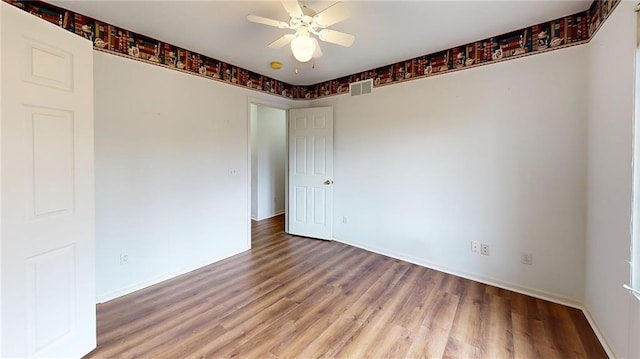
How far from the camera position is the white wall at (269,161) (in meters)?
5.30

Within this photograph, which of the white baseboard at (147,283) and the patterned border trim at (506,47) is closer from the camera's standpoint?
the patterned border trim at (506,47)

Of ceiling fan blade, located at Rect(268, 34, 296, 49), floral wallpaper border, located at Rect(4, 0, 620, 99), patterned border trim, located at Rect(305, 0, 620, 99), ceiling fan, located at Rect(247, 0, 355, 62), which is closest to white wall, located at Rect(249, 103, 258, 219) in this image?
floral wallpaper border, located at Rect(4, 0, 620, 99)

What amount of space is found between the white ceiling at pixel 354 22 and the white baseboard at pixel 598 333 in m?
2.48

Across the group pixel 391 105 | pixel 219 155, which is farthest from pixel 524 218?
pixel 219 155

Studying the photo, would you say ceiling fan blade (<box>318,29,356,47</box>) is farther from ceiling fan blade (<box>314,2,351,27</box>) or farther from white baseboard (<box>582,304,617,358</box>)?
white baseboard (<box>582,304,617,358</box>)

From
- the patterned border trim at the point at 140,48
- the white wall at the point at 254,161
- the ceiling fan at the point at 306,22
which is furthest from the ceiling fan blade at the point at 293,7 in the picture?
the white wall at the point at 254,161

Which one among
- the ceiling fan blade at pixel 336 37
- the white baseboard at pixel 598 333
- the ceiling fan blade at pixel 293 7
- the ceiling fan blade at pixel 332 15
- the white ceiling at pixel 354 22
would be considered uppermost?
the white ceiling at pixel 354 22

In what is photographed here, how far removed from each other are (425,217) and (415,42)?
1.97 m

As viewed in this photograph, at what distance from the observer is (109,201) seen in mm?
2387

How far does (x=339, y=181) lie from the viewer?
156 inches

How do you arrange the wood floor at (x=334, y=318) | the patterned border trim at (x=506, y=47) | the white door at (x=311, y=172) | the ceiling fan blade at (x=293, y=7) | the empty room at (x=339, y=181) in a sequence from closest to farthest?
the empty room at (x=339, y=181), the ceiling fan blade at (x=293, y=7), the wood floor at (x=334, y=318), the patterned border trim at (x=506, y=47), the white door at (x=311, y=172)

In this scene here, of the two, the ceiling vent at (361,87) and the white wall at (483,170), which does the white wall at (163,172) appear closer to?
the ceiling vent at (361,87)

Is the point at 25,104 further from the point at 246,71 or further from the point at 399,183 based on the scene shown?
the point at 399,183

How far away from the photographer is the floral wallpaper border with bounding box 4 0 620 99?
6.86 feet
